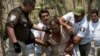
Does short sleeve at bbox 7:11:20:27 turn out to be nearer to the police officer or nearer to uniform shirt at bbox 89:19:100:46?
the police officer

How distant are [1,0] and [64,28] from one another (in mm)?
1580

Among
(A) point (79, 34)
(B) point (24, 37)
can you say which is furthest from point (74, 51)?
(B) point (24, 37)

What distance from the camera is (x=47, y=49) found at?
642cm

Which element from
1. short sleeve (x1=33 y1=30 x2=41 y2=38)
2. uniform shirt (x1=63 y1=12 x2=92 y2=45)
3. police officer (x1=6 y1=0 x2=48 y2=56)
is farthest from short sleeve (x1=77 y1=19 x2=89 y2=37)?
police officer (x1=6 y1=0 x2=48 y2=56)

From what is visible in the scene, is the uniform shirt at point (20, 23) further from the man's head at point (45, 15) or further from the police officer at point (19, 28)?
the man's head at point (45, 15)

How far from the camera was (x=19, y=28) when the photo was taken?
18.9 ft

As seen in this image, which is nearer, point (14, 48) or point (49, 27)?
point (14, 48)

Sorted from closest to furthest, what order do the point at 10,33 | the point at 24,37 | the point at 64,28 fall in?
the point at 10,33, the point at 24,37, the point at 64,28

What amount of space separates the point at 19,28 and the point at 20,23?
0.30 feet

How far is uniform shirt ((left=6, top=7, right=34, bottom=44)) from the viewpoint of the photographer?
18.4ft

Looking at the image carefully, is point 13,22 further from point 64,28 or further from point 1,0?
point 1,0

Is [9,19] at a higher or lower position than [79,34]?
higher

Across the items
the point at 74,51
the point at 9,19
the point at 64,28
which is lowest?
the point at 74,51

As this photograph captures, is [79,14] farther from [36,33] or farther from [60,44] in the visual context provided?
[36,33]
